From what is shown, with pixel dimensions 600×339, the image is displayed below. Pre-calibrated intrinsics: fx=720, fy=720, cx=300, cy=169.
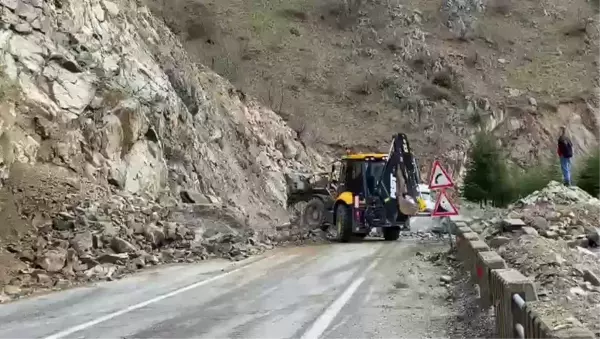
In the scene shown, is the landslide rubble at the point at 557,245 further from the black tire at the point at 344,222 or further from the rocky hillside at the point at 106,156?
the rocky hillside at the point at 106,156

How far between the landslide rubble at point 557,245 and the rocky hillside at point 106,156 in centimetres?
657

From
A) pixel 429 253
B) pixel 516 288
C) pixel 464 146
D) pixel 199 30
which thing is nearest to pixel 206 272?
pixel 429 253

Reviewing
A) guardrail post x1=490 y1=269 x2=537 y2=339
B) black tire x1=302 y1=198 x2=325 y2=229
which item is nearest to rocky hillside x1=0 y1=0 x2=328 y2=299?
black tire x1=302 y1=198 x2=325 y2=229

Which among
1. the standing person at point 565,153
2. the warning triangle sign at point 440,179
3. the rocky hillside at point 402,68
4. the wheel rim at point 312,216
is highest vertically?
the rocky hillside at point 402,68

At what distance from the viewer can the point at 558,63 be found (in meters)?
46.9

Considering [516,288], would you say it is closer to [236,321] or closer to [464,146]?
[236,321]

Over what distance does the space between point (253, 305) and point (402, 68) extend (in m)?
34.5

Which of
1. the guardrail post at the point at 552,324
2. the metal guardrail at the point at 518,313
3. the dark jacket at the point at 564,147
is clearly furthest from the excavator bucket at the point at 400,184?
the guardrail post at the point at 552,324

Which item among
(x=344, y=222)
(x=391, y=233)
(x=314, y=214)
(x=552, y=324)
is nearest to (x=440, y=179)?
(x=344, y=222)

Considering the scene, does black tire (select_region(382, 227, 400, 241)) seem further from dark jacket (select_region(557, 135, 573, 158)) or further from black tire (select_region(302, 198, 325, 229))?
dark jacket (select_region(557, 135, 573, 158))

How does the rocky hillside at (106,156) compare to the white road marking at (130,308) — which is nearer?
the white road marking at (130,308)

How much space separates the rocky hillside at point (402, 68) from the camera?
39.2 metres

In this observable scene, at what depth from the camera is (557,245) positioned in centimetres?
1303

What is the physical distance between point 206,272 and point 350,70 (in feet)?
97.3
